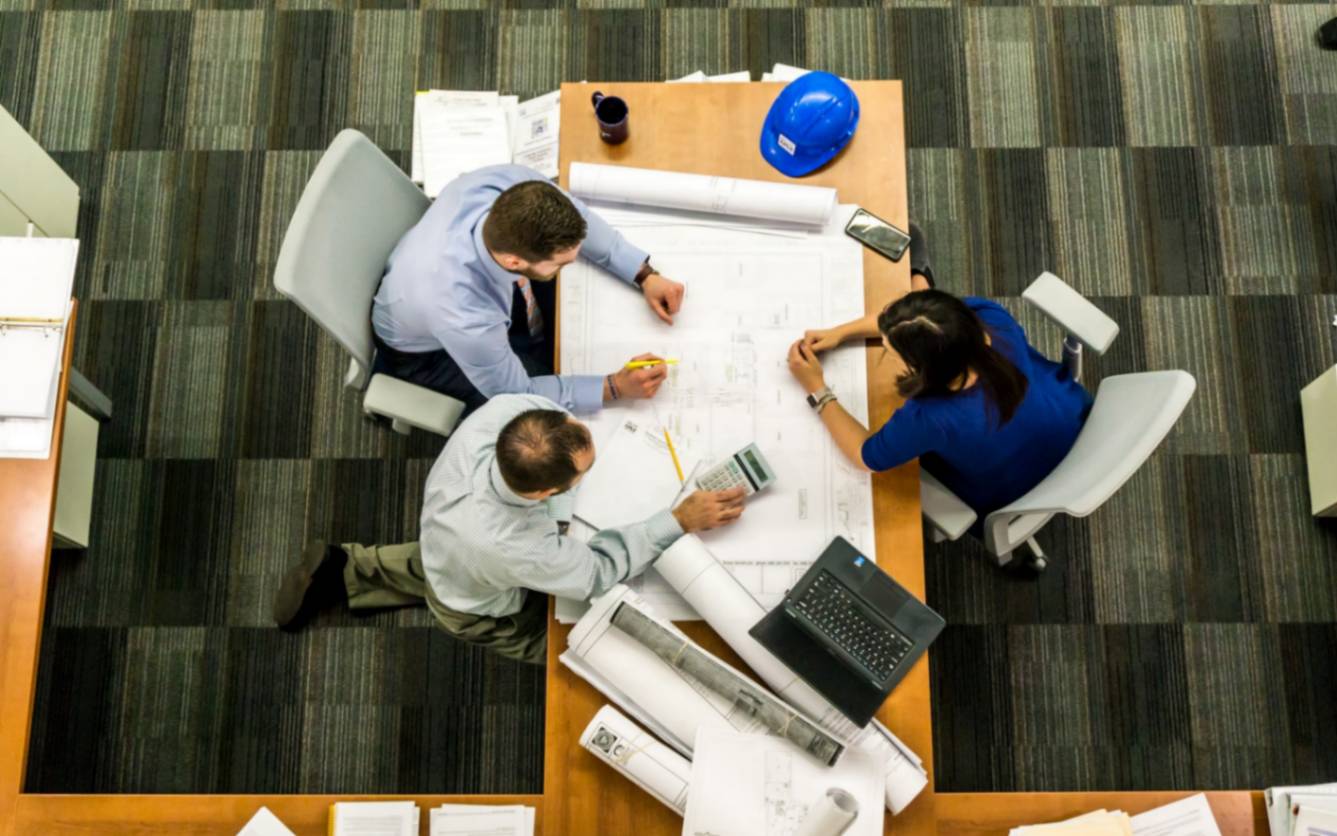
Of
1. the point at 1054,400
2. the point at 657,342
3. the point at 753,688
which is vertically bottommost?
the point at 753,688

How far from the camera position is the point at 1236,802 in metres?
1.58

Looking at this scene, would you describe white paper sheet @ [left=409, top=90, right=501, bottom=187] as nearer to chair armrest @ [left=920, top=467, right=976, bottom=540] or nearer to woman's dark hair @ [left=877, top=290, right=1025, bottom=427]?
woman's dark hair @ [left=877, top=290, right=1025, bottom=427]

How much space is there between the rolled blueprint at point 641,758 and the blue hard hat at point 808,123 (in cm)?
108

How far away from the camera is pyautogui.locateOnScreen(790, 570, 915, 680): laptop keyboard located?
148cm

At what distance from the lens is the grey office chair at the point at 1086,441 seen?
151 centimetres

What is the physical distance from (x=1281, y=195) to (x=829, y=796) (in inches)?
96.9

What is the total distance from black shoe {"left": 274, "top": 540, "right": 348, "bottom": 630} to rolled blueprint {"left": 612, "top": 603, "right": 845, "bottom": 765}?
42.2 inches

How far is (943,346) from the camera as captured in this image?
1527mm

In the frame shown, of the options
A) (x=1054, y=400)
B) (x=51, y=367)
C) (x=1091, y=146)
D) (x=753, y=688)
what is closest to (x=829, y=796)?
(x=753, y=688)

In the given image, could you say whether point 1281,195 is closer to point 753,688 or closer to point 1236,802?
point 1236,802

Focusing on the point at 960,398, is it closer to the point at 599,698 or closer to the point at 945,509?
the point at 945,509

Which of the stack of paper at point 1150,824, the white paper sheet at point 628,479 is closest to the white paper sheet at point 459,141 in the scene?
the white paper sheet at point 628,479

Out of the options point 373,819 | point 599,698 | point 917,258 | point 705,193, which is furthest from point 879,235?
point 373,819

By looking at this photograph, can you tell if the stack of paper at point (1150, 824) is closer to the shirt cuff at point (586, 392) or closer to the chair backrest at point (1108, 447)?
the chair backrest at point (1108, 447)
